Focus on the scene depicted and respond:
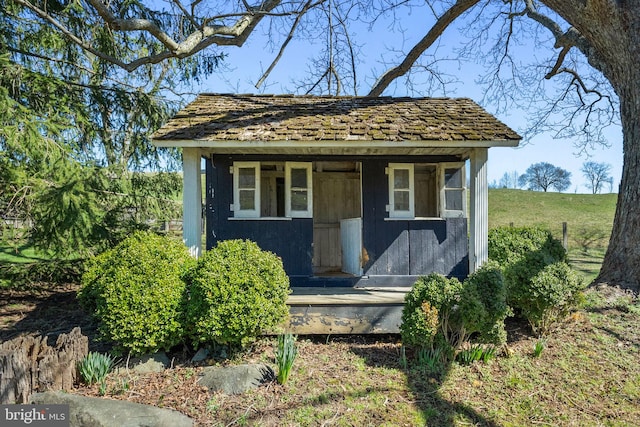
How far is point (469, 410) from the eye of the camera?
13.1ft

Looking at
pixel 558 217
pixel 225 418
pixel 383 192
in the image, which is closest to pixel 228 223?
pixel 383 192

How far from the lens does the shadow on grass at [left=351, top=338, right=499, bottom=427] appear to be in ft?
12.7

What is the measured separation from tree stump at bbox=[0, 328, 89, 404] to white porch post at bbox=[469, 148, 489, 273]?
5676 millimetres

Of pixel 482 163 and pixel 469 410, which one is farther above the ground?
pixel 482 163

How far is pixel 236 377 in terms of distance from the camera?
14.4 ft

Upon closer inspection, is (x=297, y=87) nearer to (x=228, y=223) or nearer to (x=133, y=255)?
(x=228, y=223)

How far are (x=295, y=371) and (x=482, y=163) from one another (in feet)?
14.2

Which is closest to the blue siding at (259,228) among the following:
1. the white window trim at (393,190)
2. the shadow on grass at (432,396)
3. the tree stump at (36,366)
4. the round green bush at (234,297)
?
the white window trim at (393,190)

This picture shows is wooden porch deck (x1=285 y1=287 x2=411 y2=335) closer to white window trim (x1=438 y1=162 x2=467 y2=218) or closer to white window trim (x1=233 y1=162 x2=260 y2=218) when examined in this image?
white window trim (x1=233 y1=162 x2=260 y2=218)

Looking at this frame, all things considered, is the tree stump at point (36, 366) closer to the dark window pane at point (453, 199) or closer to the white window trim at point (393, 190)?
the white window trim at point (393, 190)

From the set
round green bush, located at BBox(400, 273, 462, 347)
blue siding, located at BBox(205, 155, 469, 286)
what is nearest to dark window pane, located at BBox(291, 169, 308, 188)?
blue siding, located at BBox(205, 155, 469, 286)

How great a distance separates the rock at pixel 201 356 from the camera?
4.92 m

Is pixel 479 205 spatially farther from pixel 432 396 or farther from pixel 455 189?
pixel 432 396

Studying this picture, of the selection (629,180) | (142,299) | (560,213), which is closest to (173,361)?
A: (142,299)
